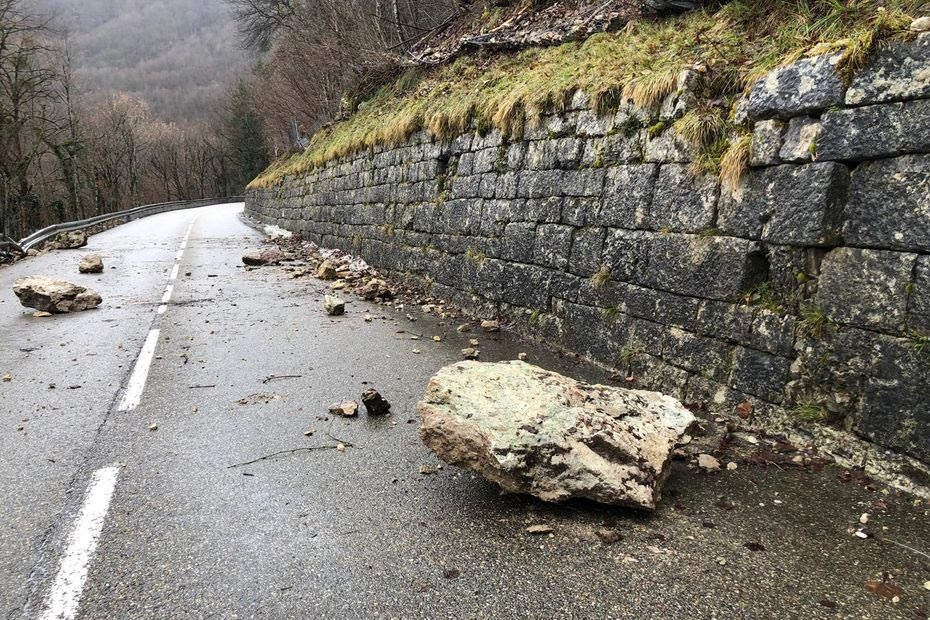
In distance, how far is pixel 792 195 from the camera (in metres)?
3.81

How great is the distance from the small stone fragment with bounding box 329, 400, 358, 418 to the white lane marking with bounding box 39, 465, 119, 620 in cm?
161

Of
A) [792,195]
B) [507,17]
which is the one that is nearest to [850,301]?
[792,195]

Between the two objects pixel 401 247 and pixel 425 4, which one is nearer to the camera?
pixel 401 247

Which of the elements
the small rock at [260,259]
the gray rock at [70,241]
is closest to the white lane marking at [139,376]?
the small rock at [260,259]

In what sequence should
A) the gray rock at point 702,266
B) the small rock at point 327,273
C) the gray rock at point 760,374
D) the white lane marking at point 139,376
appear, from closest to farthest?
the gray rock at point 760,374, the gray rock at point 702,266, the white lane marking at point 139,376, the small rock at point 327,273

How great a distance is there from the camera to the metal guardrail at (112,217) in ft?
58.7

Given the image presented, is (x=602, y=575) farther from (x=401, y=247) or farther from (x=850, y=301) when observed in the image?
(x=401, y=247)

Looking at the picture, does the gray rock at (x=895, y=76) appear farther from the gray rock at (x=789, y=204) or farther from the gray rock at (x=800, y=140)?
the gray rock at (x=789, y=204)

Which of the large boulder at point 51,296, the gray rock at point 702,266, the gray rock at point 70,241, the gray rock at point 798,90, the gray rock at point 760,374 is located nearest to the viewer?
the gray rock at point 798,90

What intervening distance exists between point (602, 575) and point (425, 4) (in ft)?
62.5

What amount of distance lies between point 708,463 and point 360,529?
2.31 m

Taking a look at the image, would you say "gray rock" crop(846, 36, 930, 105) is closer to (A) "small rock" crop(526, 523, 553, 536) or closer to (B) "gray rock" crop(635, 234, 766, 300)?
(B) "gray rock" crop(635, 234, 766, 300)

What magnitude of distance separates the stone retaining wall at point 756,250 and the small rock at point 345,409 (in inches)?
102

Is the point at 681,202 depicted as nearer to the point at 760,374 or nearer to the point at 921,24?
the point at 760,374
